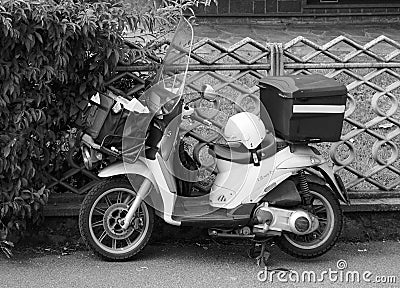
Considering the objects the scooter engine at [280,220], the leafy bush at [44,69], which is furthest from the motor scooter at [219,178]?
the leafy bush at [44,69]

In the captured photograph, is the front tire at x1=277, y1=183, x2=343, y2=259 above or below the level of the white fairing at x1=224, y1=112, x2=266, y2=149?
below

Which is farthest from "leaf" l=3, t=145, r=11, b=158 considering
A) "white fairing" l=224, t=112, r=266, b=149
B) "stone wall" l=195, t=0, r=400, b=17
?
"stone wall" l=195, t=0, r=400, b=17

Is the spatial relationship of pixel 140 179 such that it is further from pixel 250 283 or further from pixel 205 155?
pixel 250 283

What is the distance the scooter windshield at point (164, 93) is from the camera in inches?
196

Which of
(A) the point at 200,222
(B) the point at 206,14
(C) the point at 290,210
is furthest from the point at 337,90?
(B) the point at 206,14

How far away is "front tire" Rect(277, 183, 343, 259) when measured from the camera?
5.15m

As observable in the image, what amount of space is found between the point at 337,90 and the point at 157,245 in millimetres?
1725

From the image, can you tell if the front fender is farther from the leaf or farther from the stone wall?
A: the stone wall

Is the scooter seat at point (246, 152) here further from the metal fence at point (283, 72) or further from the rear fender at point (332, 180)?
the metal fence at point (283, 72)

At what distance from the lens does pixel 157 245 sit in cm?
556

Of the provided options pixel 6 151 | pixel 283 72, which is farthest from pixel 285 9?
pixel 6 151

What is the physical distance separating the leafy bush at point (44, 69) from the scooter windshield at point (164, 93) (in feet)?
1.01
